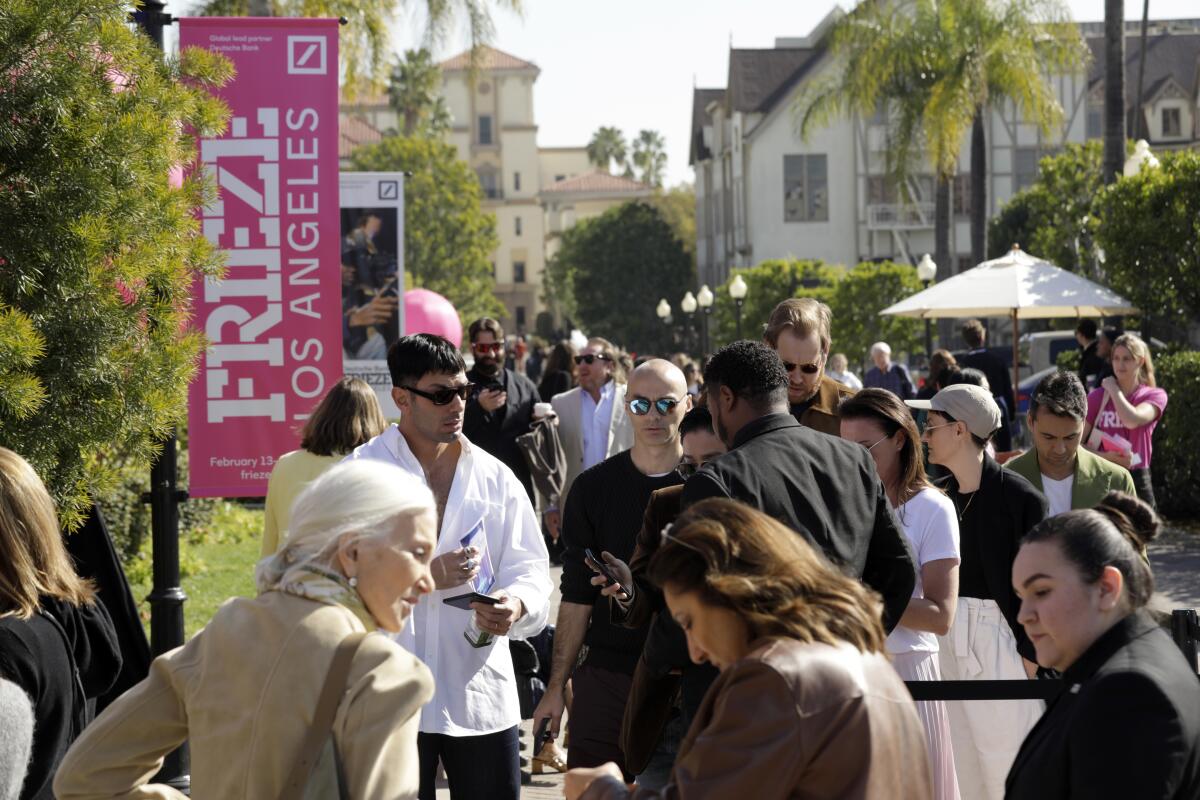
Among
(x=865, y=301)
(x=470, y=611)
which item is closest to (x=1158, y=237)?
(x=470, y=611)

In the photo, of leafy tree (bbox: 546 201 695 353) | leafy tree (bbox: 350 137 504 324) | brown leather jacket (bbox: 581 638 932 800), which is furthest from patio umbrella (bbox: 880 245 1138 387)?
leafy tree (bbox: 546 201 695 353)

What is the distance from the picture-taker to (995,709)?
523 centimetres

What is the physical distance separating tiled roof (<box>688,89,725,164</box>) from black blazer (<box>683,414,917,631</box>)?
6790 centimetres

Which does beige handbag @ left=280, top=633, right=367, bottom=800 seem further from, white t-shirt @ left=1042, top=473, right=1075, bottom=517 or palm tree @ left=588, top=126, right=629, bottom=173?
palm tree @ left=588, top=126, right=629, bottom=173

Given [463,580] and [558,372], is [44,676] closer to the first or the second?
[463,580]

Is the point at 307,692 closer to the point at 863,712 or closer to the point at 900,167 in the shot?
the point at 863,712

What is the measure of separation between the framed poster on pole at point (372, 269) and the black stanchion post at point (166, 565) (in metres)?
3.27

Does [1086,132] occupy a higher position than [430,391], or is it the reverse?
[1086,132]

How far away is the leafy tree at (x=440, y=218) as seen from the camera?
6762cm

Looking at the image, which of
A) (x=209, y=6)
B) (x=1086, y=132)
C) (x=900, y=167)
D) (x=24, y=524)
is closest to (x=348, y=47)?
(x=209, y=6)

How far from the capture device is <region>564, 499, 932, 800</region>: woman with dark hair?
2.61 m

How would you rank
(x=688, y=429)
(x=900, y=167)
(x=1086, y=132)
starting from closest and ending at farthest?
(x=688, y=429), (x=900, y=167), (x=1086, y=132)

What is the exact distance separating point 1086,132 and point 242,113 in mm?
56674

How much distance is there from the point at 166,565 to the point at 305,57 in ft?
8.86
